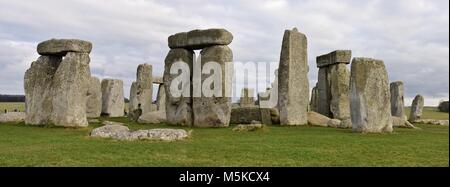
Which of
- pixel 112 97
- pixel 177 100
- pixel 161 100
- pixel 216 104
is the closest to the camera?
pixel 216 104

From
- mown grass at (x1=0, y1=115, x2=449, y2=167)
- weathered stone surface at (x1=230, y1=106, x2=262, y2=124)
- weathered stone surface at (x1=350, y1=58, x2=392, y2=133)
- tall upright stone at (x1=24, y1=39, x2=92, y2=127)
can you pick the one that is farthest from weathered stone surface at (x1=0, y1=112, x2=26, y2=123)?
weathered stone surface at (x1=350, y1=58, x2=392, y2=133)

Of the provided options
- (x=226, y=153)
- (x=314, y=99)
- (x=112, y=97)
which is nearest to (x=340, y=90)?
(x=314, y=99)

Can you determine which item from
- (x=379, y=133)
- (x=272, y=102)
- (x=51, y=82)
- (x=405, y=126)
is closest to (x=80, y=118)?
(x=51, y=82)

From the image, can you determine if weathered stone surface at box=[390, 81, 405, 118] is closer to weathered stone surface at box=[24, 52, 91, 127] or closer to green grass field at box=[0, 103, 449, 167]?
green grass field at box=[0, 103, 449, 167]

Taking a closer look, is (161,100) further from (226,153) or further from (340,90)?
(226,153)

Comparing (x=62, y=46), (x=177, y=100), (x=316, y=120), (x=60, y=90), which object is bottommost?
(x=316, y=120)

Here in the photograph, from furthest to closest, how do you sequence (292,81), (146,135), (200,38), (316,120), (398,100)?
(398,100), (316,120), (292,81), (200,38), (146,135)

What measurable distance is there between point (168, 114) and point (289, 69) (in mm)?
5187

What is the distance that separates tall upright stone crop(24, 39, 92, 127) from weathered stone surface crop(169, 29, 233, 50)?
3944mm

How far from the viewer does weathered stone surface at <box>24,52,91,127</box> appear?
1572 cm

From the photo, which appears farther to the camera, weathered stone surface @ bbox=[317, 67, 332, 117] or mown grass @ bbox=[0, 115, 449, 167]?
weathered stone surface @ bbox=[317, 67, 332, 117]

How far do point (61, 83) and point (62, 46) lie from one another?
1.24 metres

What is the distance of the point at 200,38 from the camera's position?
1797cm

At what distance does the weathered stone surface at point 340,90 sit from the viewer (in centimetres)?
2278
